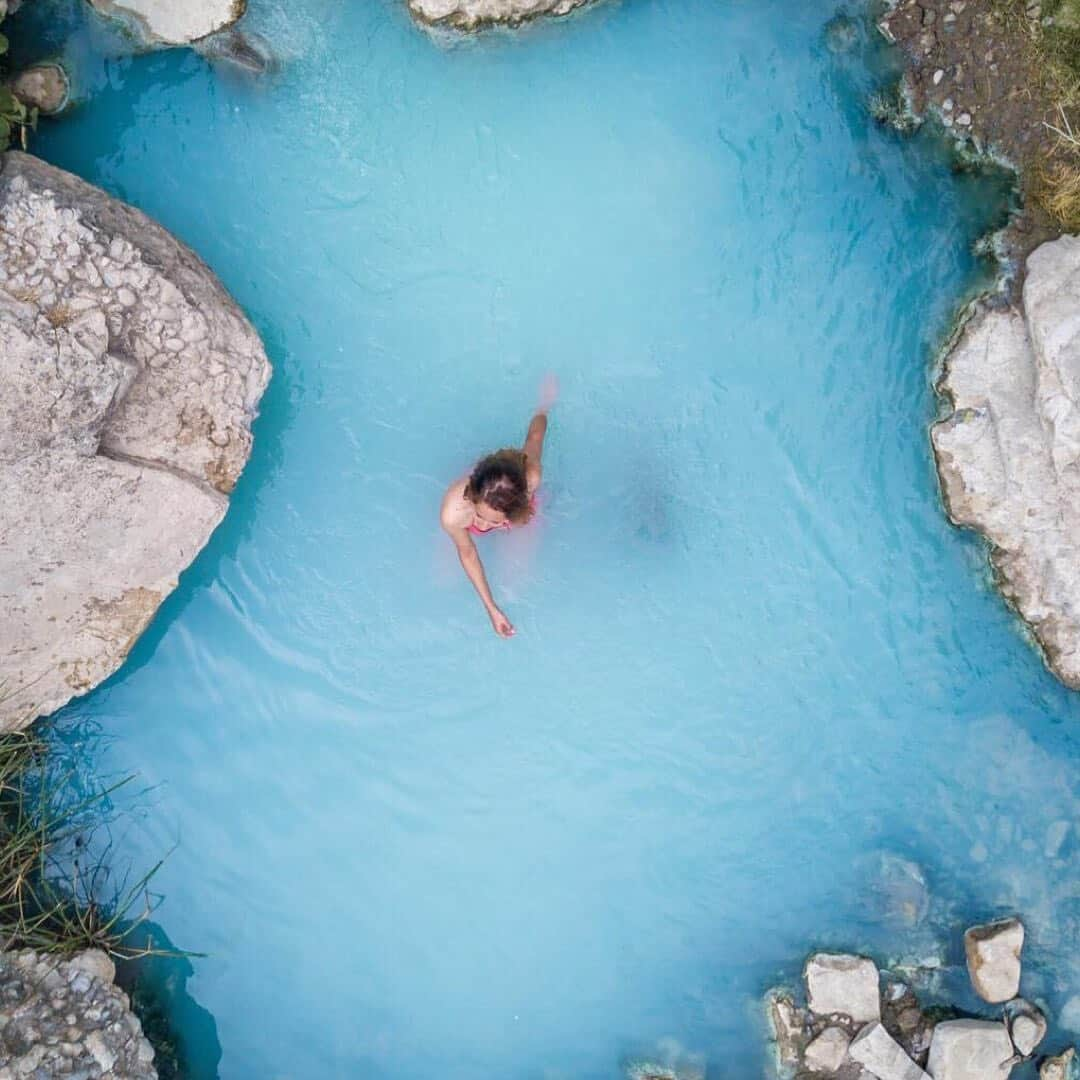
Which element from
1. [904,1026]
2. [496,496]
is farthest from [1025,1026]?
[496,496]

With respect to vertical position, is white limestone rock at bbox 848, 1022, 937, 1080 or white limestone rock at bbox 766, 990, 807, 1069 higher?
white limestone rock at bbox 848, 1022, 937, 1080

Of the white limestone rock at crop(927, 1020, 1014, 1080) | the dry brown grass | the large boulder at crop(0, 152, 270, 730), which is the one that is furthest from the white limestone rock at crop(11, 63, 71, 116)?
the white limestone rock at crop(927, 1020, 1014, 1080)

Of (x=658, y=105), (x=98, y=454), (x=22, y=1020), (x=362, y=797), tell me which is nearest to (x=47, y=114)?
(x=98, y=454)

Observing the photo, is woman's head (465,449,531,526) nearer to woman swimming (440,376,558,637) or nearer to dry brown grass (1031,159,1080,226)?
woman swimming (440,376,558,637)

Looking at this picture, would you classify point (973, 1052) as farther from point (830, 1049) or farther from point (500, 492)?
point (500, 492)

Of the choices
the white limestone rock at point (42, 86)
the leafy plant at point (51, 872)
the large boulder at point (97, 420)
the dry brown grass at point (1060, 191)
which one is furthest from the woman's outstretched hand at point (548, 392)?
the leafy plant at point (51, 872)

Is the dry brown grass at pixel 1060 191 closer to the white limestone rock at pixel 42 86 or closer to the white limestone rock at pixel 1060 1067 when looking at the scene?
the white limestone rock at pixel 1060 1067
